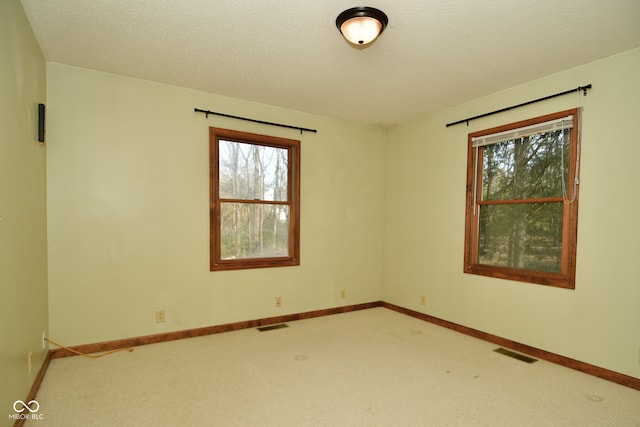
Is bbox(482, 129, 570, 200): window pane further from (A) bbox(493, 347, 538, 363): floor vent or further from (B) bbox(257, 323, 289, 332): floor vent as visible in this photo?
(B) bbox(257, 323, 289, 332): floor vent

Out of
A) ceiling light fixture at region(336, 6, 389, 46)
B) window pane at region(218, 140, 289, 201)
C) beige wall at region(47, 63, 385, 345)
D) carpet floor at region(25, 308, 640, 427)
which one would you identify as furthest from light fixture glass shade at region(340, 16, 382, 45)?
carpet floor at region(25, 308, 640, 427)

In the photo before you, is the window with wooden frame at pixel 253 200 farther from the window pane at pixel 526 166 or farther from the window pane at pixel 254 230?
the window pane at pixel 526 166

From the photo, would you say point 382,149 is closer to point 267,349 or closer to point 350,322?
point 350,322

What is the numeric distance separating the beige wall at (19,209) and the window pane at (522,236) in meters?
3.87

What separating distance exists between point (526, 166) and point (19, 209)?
4.02 meters

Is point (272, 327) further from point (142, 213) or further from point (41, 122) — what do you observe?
point (41, 122)

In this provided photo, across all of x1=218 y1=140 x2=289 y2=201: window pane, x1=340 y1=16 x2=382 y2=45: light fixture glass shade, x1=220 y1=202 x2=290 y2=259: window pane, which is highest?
x1=340 y1=16 x2=382 y2=45: light fixture glass shade

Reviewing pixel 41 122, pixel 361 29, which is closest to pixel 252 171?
pixel 41 122

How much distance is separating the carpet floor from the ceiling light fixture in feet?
7.94

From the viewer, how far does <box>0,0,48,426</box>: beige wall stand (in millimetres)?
1704

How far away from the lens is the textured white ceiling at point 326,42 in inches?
81.6

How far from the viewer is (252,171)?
12.6 ft

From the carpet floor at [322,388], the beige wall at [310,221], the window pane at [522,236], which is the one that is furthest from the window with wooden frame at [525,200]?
the carpet floor at [322,388]

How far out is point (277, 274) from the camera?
3.95 metres
